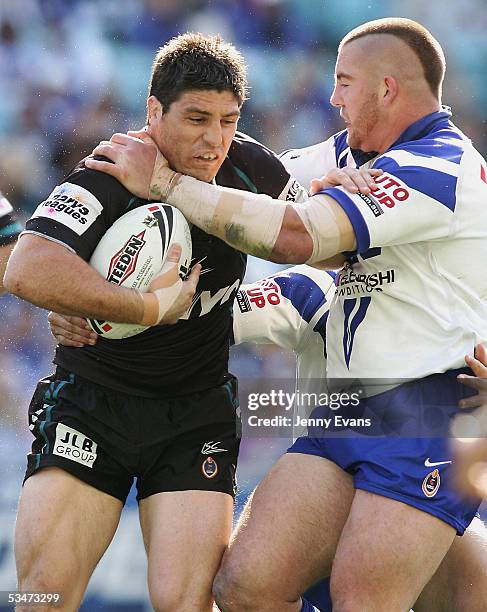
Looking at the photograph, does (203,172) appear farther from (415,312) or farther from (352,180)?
(415,312)

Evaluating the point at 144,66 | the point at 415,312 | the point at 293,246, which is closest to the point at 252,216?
the point at 293,246

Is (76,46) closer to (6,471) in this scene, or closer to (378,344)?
(6,471)

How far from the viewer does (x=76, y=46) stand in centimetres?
982

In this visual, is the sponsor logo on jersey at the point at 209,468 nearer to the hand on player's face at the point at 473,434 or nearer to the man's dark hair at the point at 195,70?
the hand on player's face at the point at 473,434

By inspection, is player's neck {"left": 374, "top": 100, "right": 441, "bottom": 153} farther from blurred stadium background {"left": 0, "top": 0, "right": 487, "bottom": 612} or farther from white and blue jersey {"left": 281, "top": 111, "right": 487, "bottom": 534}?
blurred stadium background {"left": 0, "top": 0, "right": 487, "bottom": 612}

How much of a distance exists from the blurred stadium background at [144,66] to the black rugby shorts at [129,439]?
158 inches

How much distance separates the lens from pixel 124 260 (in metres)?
3.85

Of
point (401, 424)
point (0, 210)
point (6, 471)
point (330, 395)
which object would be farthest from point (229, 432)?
point (6, 471)

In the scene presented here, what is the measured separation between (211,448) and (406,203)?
1284mm

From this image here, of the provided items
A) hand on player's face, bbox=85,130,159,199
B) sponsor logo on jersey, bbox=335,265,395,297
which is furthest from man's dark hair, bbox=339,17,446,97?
hand on player's face, bbox=85,130,159,199

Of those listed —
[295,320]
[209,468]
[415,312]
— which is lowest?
[209,468]

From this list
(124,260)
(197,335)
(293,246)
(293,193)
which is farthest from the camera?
(293,193)

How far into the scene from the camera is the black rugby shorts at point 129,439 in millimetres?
4145

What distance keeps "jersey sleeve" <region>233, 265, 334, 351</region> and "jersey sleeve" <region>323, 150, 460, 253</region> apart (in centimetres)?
93
